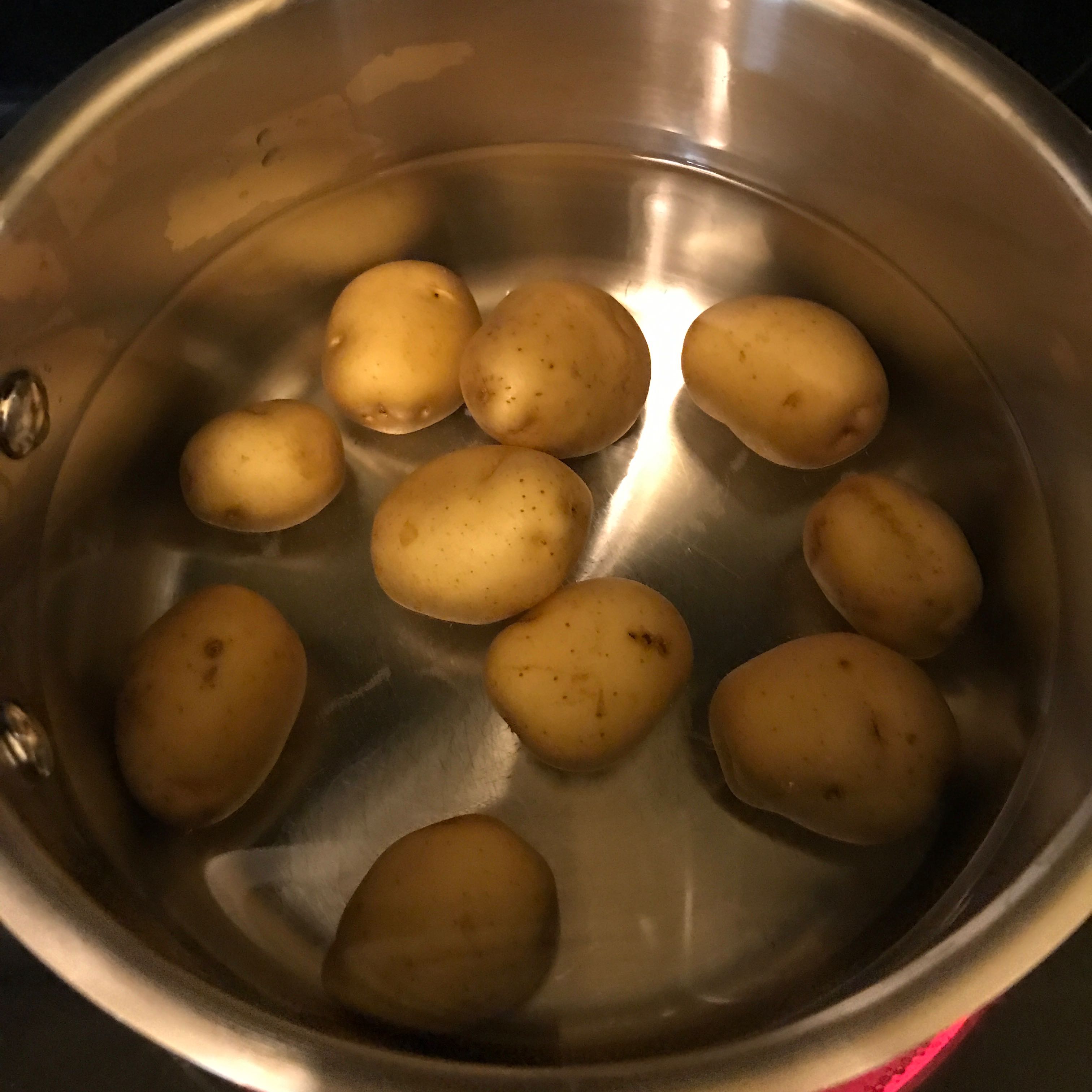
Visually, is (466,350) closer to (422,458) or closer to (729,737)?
(422,458)

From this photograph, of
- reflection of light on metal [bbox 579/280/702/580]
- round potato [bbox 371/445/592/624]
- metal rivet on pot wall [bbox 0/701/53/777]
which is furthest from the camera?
reflection of light on metal [bbox 579/280/702/580]

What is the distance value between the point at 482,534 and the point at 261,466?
212 millimetres

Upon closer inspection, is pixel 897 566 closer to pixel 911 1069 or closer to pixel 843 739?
pixel 843 739

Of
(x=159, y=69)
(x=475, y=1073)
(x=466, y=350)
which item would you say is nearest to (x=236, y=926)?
(x=475, y=1073)

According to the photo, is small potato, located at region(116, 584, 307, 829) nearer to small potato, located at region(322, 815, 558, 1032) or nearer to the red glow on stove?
small potato, located at region(322, 815, 558, 1032)

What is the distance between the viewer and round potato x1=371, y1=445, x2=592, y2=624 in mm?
719

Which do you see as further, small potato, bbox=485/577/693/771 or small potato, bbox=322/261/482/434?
small potato, bbox=322/261/482/434

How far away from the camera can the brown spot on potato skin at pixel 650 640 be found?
2.31 feet

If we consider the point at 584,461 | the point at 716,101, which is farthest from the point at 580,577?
the point at 716,101

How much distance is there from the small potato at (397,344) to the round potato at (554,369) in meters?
0.03

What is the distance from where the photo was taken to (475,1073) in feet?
1.55

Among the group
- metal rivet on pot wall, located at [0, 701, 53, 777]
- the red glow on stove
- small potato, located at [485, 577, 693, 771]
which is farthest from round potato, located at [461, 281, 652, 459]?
the red glow on stove

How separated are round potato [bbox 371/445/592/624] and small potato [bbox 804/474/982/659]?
0.20m

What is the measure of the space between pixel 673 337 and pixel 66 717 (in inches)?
24.7
